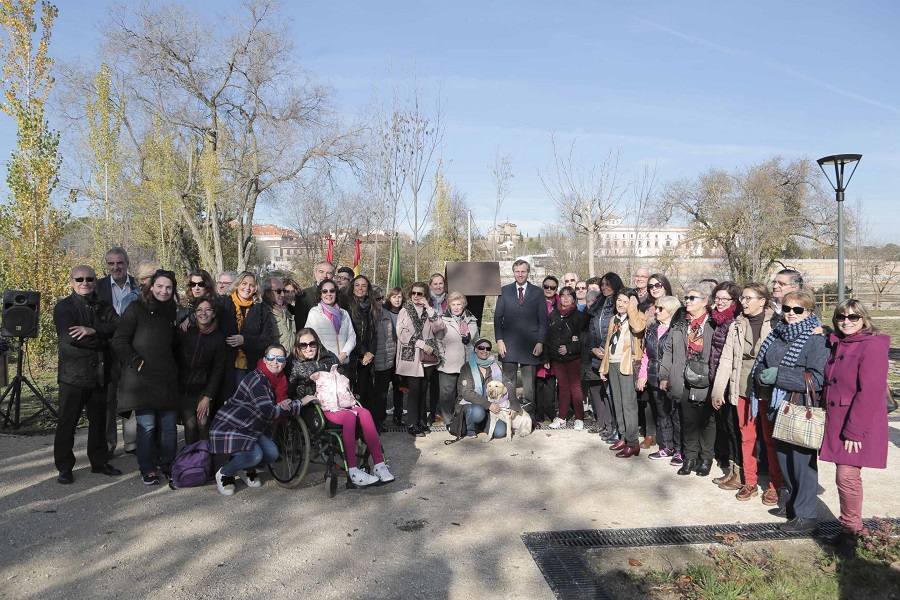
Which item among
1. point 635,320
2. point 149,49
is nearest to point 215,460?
point 635,320

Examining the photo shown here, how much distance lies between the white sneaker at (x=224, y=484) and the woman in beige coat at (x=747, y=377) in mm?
4081

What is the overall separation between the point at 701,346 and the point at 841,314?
5.47 ft

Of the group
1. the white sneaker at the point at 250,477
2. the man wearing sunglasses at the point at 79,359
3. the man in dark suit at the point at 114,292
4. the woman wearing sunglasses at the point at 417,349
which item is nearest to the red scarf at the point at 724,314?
the woman wearing sunglasses at the point at 417,349

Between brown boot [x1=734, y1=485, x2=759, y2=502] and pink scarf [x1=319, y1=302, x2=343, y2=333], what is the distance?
397 centimetres

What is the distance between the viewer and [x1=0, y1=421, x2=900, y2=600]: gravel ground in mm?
3779

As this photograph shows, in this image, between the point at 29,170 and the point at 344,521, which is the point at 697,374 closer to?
the point at 344,521

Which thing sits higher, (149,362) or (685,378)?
(149,362)

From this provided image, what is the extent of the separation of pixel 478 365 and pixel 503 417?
64 cm

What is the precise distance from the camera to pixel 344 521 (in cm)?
475

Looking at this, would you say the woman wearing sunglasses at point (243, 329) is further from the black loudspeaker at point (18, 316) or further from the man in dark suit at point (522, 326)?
the man in dark suit at point (522, 326)

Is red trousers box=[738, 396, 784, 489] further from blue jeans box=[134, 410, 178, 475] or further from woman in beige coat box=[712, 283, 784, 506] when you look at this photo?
blue jeans box=[134, 410, 178, 475]

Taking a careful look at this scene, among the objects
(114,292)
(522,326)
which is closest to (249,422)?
(114,292)

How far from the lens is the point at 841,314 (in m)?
4.18

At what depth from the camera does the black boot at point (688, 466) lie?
593 cm
